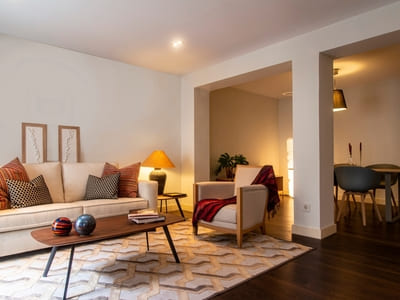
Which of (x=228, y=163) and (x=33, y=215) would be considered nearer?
(x=33, y=215)

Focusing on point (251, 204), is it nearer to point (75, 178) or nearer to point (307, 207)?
point (307, 207)

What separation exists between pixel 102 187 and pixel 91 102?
1.37 meters

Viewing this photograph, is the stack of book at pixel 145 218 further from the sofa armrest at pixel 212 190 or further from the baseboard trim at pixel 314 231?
the baseboard trim at pixel 314 231

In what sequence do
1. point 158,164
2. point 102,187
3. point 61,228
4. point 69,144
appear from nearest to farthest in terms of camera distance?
1. point 61,228
2. point 102,187
3. point 69,144
4. point 158,164

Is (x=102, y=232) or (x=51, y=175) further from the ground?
(x=51, y=175)

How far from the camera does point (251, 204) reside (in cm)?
304

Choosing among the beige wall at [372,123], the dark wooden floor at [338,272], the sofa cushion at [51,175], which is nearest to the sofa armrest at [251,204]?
the dark wooden floor at [338,272]

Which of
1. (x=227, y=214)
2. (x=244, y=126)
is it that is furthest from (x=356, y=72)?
(x=227, y=214)

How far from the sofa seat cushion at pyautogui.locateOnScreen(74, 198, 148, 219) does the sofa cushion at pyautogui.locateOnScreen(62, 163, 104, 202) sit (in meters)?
0.28

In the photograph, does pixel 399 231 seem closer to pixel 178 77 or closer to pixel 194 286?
pixel 194 286

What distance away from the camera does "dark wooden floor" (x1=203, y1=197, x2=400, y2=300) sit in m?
1.94

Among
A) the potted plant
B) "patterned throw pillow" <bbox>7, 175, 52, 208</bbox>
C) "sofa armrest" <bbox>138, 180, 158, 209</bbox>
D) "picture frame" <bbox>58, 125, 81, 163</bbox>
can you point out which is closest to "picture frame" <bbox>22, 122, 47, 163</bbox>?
"picture frame" <bbox>58, 125, 81, 163</bbox>

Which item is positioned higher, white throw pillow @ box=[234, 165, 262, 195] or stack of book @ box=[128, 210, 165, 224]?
white throw pillow @ box=[234, 165, 262, 195]

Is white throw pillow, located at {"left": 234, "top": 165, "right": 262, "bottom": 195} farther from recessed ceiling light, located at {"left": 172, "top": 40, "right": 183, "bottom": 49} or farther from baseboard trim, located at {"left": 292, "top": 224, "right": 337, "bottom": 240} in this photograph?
recessed ceiling light, located at {"left": 172, "top": 40, "right": 183, "bottom": 49}
